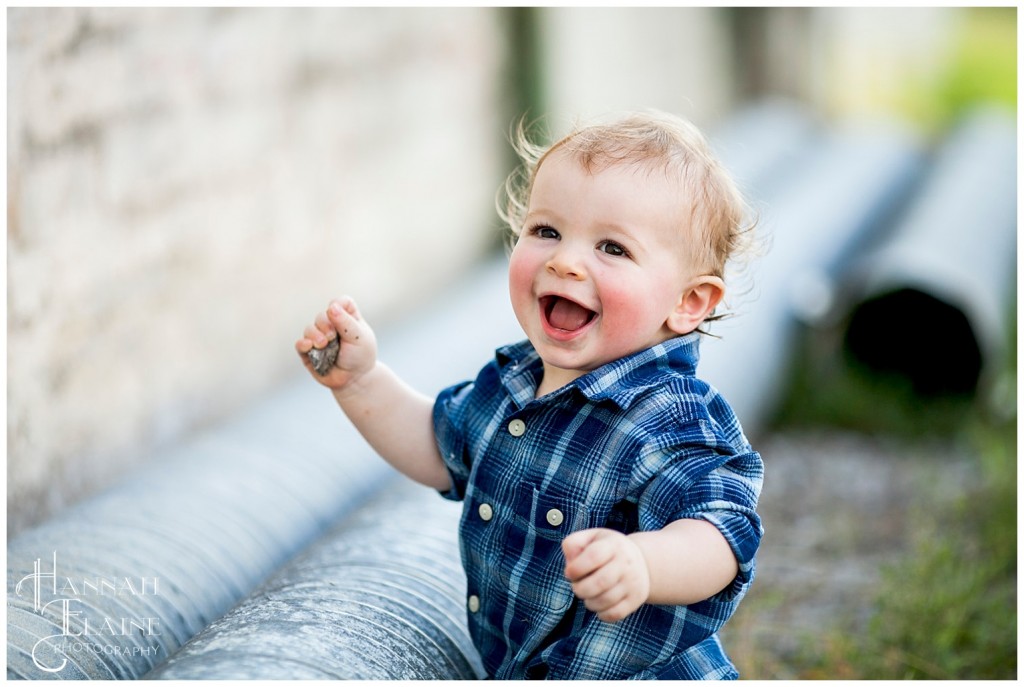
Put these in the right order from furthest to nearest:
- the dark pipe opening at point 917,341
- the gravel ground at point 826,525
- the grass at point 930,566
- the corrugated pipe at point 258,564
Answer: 1. the dark pipe opening at point 917,341
2. the gravel ground at point 826,525
3. the grass at point 930,566
4. the corrugated pipe at point 258,564

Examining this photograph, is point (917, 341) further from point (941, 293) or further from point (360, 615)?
point (360, 615)

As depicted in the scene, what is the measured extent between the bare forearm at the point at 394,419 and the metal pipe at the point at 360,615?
0.20m

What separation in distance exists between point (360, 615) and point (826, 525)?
1975 mm

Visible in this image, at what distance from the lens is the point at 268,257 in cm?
322

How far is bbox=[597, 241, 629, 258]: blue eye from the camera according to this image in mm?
1432

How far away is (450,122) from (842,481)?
1.92m

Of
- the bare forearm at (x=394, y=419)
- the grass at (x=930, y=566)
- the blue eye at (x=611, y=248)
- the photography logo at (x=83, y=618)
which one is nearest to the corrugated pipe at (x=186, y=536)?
the photography logo at (x=83, y=618)

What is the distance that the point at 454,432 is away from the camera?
163 centimetres

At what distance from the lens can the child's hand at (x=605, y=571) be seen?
121cm

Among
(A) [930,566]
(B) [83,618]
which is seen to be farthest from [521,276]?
(A) [930,566]

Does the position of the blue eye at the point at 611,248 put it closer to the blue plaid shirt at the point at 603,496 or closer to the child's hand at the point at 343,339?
the blue plaid shirt at the point at 603,496

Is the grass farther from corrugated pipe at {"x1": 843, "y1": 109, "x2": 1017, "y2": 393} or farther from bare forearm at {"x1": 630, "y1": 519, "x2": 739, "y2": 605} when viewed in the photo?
bare forearm at {"x1": 630, "y1": 519, "x2": 739, "y2": 605}

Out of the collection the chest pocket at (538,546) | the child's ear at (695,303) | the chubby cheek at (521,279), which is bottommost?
the chest pocket at (538,546)

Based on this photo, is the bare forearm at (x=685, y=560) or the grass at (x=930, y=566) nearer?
the bare forearm at (x=685, y=560)
